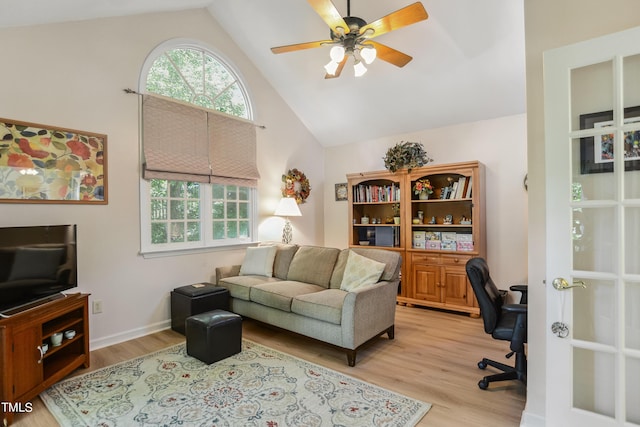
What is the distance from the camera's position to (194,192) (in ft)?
13.1

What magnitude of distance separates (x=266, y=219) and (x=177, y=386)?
2703mm

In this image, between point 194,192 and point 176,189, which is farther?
point 194,192

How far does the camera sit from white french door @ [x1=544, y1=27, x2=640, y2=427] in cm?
149

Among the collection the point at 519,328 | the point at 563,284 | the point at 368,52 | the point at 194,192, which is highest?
the point at 368,52

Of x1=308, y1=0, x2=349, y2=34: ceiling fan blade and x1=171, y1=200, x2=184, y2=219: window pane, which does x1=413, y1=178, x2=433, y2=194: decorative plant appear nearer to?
x1=308, y1=0, x2=349, y2=34: ceiling fan blade

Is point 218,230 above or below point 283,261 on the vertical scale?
above

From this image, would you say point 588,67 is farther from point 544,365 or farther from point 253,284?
point 253,284

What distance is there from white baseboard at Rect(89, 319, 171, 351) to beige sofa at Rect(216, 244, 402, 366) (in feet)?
2.48

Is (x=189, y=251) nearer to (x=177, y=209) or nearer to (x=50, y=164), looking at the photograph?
(x=177, y=209)

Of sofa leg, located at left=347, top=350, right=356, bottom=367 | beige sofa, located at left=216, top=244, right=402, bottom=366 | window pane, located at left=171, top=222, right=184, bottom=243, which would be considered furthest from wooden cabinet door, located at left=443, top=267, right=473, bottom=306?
window pane, located at left=171, top=222, right=184, bottom=243

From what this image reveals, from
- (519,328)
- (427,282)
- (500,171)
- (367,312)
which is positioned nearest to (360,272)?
(367,312)

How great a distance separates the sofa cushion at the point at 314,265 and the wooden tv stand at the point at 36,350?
2.04m

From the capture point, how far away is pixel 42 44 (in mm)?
2854

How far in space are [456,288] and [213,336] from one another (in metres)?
2.93
